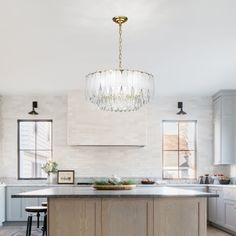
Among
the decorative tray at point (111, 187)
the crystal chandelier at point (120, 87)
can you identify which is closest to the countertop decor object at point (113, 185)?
the decorative tray at point (111, 187)

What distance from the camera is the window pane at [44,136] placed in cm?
836

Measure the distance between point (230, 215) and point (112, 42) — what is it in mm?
3445

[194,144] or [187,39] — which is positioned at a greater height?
[187,39]

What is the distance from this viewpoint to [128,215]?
4.36 metres

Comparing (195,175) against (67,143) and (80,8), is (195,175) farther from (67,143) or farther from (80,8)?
(80,8)

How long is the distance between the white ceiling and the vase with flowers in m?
1.41

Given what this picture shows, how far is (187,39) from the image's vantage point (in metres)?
5.73

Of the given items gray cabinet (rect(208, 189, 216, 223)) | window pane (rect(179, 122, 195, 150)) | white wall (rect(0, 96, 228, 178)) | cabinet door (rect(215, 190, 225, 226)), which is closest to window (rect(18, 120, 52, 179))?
white wall (rect(0, 96, 228, 178))

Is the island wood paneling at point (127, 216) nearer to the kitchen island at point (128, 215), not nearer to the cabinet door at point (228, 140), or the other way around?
the kitchen island at point (128, 215)

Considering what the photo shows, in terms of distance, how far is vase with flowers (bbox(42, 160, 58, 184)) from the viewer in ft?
26.1

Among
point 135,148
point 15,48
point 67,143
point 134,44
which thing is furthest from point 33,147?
point 134,44

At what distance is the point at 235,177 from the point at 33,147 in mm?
3983

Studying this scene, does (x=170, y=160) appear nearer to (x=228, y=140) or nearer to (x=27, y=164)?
(x=228, y=140)

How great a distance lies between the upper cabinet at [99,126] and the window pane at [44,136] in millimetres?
694
